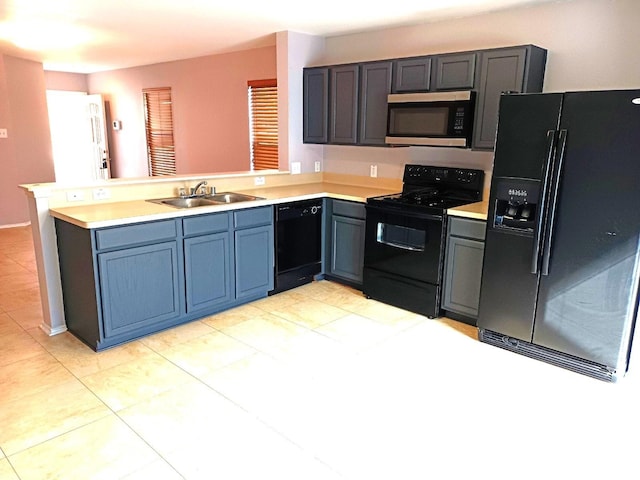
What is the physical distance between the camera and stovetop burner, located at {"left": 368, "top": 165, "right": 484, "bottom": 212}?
152 inches

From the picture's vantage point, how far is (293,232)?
14.1 feet

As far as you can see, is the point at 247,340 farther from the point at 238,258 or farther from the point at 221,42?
the point at 221,42

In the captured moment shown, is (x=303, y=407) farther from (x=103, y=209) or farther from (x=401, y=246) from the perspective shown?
(x=103, y=209)

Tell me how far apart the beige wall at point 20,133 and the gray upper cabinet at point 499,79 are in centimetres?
626

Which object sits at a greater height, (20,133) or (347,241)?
(20,133)

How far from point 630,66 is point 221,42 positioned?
392cm

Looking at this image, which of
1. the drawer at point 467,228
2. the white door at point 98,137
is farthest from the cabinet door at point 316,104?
the white door at point 98,137

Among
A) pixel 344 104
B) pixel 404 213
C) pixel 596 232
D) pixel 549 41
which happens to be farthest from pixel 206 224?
pixel 549 41

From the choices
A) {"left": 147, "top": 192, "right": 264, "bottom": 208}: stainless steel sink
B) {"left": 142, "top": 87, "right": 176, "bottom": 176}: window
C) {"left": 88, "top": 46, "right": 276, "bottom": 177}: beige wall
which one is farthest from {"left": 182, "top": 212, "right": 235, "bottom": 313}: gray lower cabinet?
{"left": 142, "top": 87, "right": 176, "bottom": 176}: window

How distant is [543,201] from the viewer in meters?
2.92

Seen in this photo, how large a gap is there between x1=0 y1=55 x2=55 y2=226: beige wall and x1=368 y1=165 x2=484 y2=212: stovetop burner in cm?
551

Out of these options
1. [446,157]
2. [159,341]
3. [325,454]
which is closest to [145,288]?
[159,341]

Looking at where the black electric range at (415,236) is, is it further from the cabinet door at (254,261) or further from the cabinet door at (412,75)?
the cabinet door at (254,261)

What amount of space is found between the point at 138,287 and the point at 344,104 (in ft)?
8.16
